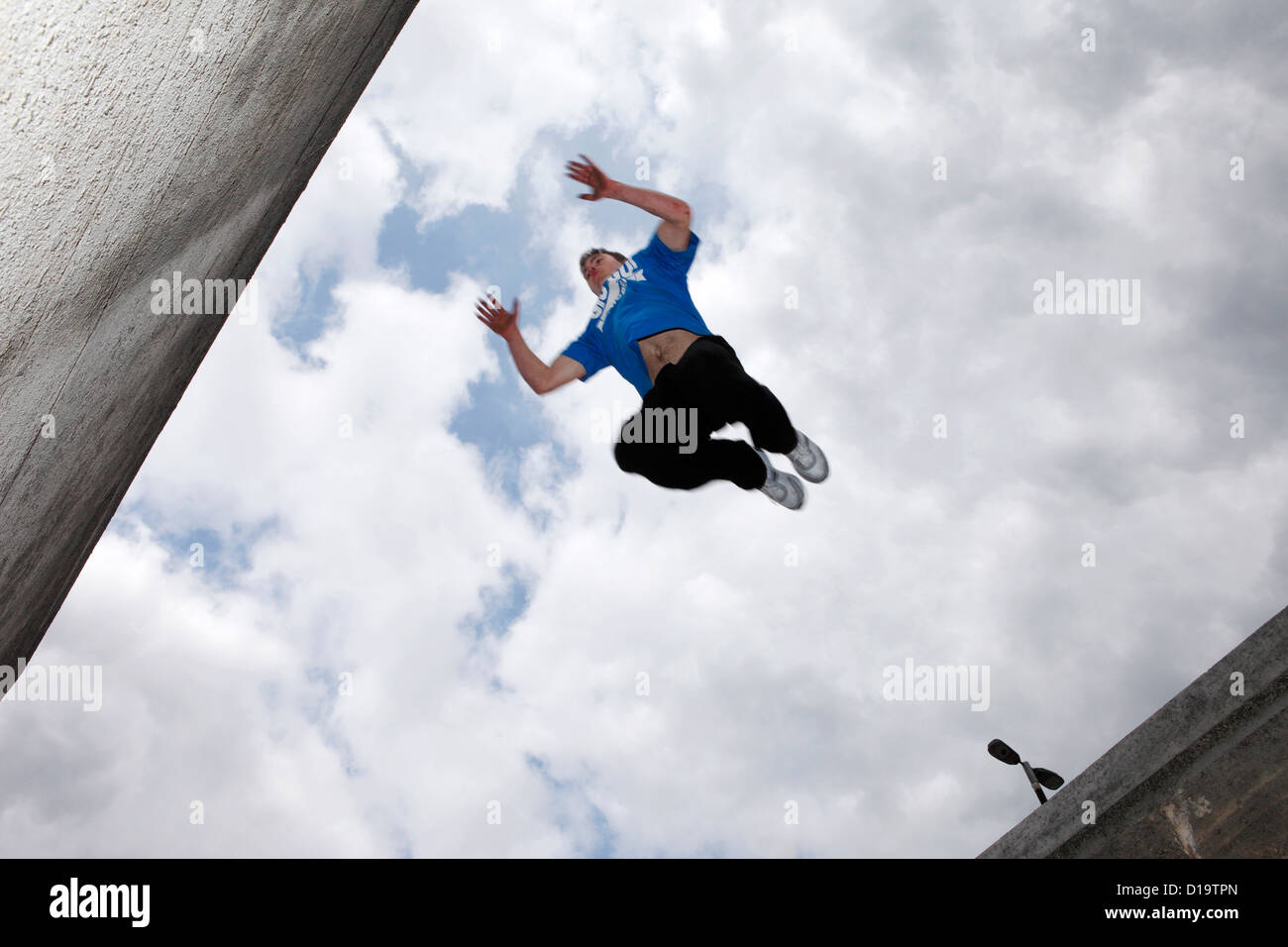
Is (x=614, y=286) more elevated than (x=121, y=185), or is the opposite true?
(x=614, y=286)

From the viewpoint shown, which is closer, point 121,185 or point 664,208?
point 121,185

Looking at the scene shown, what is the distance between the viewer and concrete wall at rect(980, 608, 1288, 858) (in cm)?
294

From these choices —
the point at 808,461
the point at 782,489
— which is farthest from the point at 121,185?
the point at 782,489

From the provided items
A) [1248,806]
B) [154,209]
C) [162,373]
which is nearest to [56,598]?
[162,373]

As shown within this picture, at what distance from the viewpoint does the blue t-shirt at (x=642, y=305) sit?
13.1 ft

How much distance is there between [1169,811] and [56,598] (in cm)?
526

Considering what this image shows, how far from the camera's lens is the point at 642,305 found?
4.06 metres

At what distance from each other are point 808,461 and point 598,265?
1.68m

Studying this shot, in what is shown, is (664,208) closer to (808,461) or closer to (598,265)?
(598,265)

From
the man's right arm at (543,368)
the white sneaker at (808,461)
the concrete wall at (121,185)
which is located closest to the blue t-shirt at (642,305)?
the man's right arm at (543,368)

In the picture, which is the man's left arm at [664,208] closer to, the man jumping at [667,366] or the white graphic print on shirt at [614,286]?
the man jumping at [667,366]

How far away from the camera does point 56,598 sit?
4.04m

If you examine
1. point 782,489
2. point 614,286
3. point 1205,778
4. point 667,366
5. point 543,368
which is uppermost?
point 614,286
